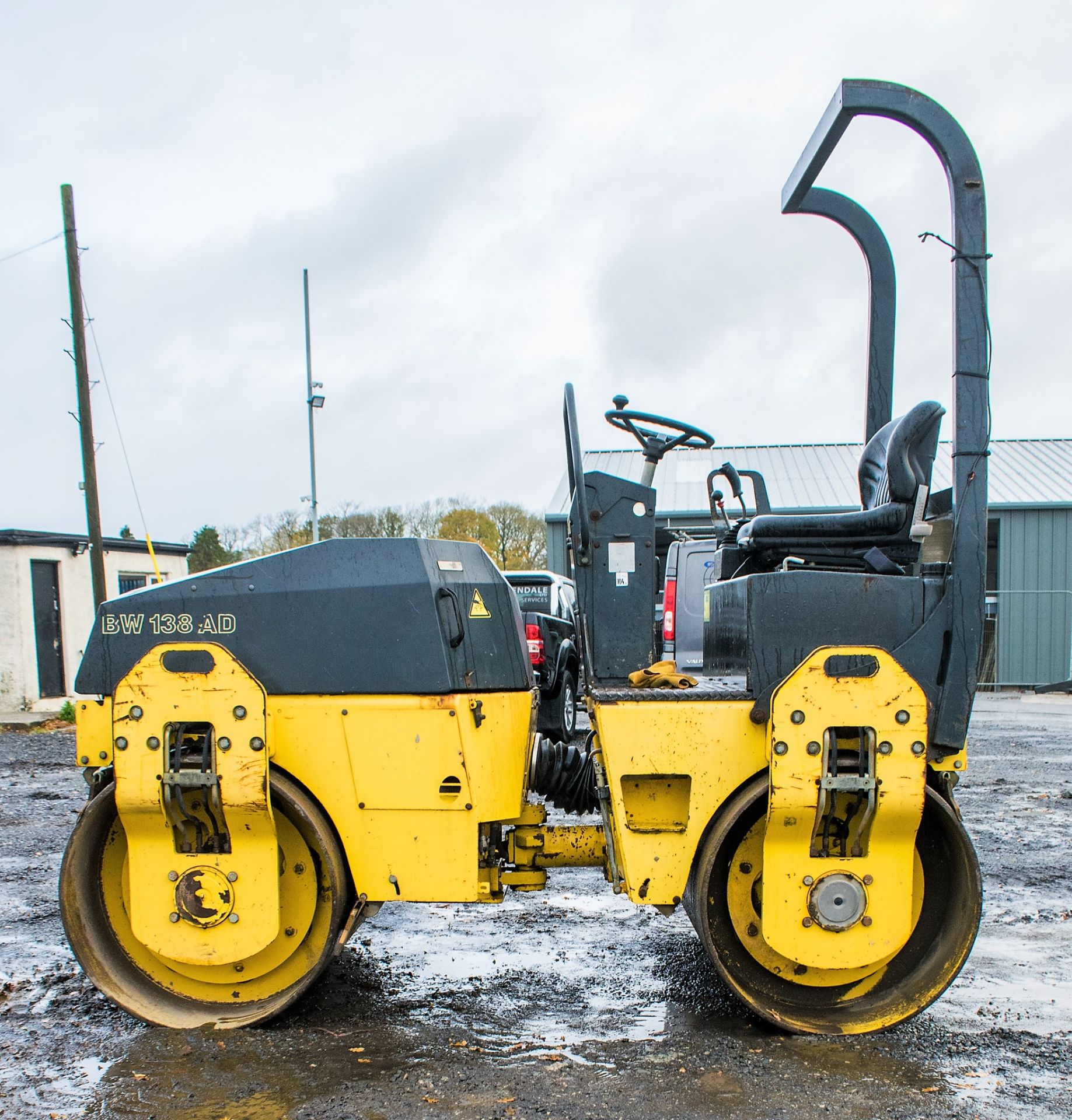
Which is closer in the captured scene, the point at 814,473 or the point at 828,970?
the point at 828,970

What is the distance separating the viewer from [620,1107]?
9.14ft

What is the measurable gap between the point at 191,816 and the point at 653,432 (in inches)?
99.2

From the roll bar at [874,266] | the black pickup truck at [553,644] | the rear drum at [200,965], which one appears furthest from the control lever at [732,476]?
the rear drum at [200,965]

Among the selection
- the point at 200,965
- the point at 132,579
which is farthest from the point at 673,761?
the point at 132,579

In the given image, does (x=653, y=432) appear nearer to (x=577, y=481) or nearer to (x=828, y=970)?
(x=577, y=481)

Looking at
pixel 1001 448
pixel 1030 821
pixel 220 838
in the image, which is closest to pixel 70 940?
pixel 220 838

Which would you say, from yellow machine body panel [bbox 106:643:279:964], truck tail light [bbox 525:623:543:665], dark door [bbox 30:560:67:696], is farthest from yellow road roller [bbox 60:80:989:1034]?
dark door [bbox 30:560:67:696]

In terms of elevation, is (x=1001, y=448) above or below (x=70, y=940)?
above

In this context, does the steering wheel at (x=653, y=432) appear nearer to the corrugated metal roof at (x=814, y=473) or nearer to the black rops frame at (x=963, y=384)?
the black rops frame at (x=963, y=384)

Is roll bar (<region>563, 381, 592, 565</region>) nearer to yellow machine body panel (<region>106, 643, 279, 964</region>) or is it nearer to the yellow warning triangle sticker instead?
the yellow warning triangle sticker

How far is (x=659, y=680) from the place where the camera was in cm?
356

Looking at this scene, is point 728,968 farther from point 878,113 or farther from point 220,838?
point 878,113

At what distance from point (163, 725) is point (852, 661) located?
7.02ft

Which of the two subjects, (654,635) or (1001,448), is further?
(1001,448)
